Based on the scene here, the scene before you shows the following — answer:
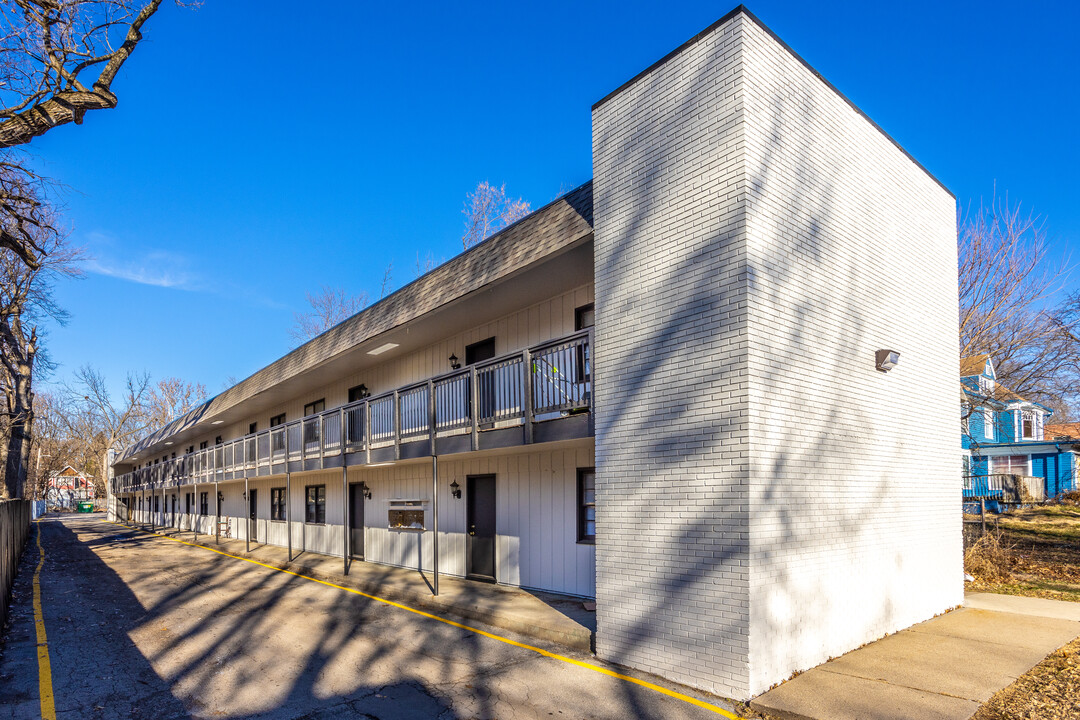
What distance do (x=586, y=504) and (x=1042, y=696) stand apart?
6.59 meters

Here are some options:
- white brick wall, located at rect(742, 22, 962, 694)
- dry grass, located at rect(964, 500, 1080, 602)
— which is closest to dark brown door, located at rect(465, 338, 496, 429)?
white brick wall, located at rect(742, 22, 962, 694)

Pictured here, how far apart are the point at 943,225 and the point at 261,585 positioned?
50.4ft

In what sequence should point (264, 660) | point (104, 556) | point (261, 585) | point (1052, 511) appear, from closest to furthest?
point (264, 660) < point (261, 585) < point (104, 556) < point (1052, 511)

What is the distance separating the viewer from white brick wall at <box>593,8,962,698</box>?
22.1ft

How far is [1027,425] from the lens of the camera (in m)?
36.8

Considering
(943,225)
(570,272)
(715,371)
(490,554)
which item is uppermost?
(943,225)

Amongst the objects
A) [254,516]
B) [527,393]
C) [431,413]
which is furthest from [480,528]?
[254,516]

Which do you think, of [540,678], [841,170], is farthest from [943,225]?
[540,678]

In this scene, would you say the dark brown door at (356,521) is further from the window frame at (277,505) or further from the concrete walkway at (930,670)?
the concrete walkway at (930,670)

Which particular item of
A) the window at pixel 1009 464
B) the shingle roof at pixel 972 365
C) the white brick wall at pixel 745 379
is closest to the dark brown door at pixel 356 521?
the white brick wall at pixel 745 379

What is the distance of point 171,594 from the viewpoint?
13258 millimetres

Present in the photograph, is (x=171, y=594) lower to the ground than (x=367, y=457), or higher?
lower

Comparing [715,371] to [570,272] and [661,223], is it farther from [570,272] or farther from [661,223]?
[570,272]

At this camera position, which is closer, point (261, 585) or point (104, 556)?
point (261, 585)
